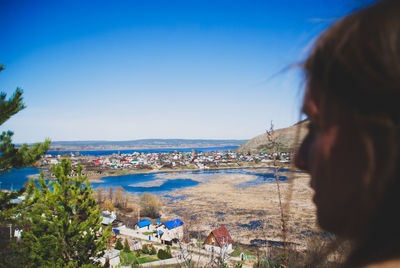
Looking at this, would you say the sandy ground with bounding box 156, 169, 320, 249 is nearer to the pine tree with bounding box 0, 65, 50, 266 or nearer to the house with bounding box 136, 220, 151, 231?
the house with bounding box 136, 220, 151, 231

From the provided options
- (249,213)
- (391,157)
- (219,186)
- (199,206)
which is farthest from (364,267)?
(219,186)

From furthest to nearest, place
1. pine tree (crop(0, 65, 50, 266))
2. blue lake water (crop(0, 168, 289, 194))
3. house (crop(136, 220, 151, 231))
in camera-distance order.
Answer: blue lake water (crop(0, 168, 289, 194)), house (crop(136, 220, 151, 231)), pine tree (crop(0, 65, 50, 266))

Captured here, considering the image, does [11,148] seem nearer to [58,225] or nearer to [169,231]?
[58,225]

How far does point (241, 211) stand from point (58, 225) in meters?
19.9

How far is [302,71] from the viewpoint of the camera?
422mm

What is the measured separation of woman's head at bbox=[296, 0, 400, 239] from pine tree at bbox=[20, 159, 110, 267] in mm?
10296

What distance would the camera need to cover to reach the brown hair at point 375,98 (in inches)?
10.6

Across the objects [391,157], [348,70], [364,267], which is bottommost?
[364,267]

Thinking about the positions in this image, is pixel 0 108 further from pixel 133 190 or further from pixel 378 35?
pixel 133 190

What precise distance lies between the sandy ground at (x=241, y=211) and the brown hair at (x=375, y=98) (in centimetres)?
1562

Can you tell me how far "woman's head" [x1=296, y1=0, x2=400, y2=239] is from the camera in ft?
0.91

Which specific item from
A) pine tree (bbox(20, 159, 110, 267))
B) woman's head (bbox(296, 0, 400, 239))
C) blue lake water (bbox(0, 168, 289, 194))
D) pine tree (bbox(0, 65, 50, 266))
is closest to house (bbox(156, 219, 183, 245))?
pine tree (bbox(20, 159, 110, 267))

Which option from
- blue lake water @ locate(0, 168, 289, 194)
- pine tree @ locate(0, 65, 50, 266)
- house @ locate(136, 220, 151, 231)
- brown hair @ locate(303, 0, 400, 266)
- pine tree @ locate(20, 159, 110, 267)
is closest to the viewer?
brown hair @ locate(303, 0, 400, 266)

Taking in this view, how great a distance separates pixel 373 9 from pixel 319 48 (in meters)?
0.08
